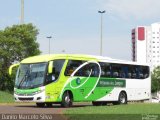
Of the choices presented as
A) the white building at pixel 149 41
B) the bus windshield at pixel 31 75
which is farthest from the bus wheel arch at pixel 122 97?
the white building at pixel 149 41

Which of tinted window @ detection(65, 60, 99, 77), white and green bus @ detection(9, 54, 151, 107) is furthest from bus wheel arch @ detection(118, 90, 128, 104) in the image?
tinted window @ detection(65, 60, 99, 77)

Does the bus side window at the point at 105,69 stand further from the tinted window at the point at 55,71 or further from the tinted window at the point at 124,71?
the tinted window at the point at 55,71

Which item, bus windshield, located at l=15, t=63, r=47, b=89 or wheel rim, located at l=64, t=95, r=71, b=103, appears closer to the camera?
bus windshield, located at l=15, t=63, r=47, b=89

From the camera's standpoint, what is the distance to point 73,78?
A: 2823 centimetres

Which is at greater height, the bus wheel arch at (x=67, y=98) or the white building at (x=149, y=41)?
the white building at (x=149, y=41)

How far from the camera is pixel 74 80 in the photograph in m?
28.3

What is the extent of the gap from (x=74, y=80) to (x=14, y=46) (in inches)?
1018

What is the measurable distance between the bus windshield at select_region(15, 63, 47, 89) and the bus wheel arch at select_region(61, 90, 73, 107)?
1.80 m

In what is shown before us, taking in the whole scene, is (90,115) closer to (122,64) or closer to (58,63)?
(58,63)

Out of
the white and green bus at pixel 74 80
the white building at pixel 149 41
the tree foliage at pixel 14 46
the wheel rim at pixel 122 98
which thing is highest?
the white building at pixel 149 41

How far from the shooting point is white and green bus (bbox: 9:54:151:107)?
26.9 meters

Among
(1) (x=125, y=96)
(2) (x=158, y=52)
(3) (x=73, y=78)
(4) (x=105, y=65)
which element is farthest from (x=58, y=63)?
(2) (x=158, y=52)

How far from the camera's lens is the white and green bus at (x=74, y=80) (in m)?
26.9

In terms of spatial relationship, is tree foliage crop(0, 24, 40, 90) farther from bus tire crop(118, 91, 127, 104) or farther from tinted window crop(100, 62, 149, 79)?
bus tire crop(118, 91, 127, 104)
